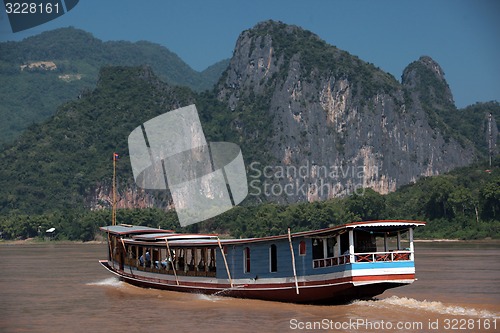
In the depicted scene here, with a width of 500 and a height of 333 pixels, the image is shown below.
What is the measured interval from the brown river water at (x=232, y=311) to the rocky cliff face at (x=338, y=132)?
13389 cm

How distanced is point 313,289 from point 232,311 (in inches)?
101

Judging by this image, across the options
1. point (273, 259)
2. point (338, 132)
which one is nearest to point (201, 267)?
point (273, 259)

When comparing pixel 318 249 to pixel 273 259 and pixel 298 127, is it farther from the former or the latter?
pixel 298 127

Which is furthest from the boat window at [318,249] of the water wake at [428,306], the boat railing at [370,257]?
the water wake at [428,306]

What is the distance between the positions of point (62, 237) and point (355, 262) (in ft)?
287

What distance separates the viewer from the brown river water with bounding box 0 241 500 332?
22750mm

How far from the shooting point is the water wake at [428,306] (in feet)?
79.1

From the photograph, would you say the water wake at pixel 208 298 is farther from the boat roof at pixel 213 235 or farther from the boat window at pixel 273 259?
the boat window at pixel 273 259

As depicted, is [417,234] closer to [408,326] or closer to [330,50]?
[408,326]

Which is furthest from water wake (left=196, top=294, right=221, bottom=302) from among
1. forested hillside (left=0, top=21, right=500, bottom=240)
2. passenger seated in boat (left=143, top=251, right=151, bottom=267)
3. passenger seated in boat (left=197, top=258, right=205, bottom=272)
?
forested hillside (left=0, top=21, right=500, bottom=240)

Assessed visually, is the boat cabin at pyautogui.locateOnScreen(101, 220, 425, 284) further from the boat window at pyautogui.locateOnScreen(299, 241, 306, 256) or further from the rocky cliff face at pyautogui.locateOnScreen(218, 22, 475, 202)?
the rocky cliff face at pyautogui.locateOnScreen(218, 22, 475, 202)

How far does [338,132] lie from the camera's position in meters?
174

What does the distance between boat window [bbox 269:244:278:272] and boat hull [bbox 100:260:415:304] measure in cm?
54

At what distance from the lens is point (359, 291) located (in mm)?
24672
